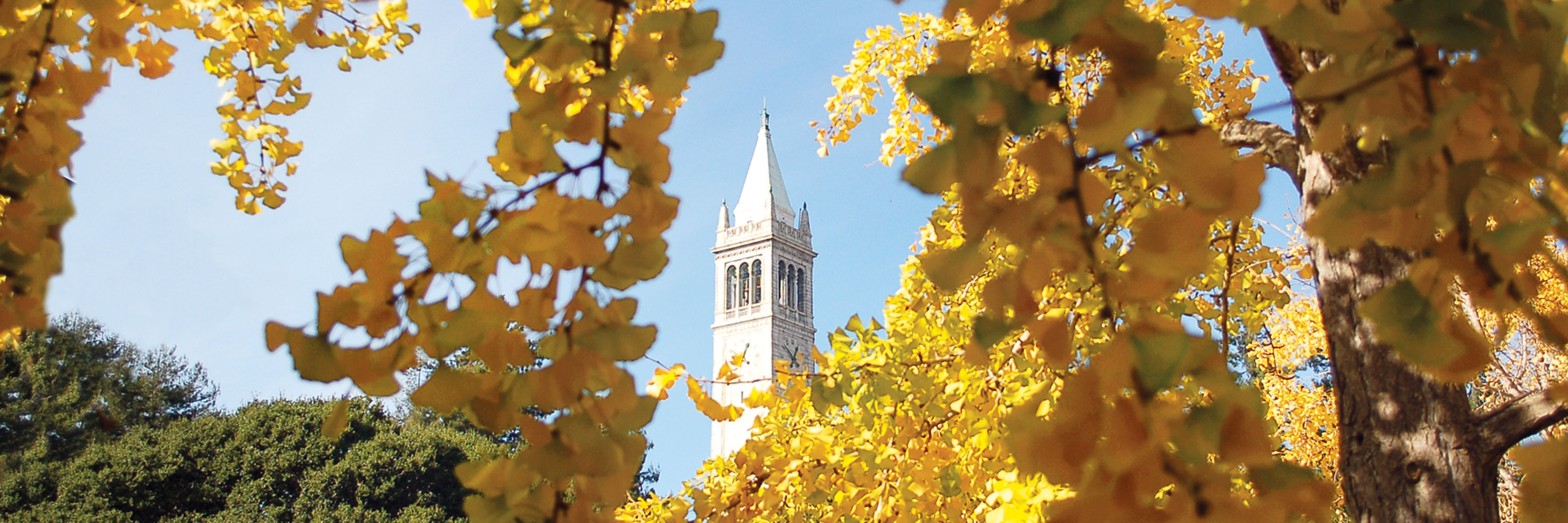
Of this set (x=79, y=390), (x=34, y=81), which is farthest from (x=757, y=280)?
(x=34, y=81)

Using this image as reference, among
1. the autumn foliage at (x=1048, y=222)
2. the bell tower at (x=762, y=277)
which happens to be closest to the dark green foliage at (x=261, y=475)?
the autumn foliage at (x=1048, y=222)

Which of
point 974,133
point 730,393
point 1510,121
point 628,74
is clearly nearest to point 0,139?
point 628,74

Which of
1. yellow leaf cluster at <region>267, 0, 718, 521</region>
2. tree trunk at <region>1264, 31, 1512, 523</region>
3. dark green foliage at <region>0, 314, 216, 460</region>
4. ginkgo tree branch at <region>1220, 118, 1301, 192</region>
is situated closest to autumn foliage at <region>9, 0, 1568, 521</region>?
yellow leaf cluster at <region>267, 0, 718, 521</region>

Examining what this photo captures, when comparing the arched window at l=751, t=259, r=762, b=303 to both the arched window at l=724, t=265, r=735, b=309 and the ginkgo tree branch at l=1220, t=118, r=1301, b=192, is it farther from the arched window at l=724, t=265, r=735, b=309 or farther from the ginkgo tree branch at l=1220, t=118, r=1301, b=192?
the ginkgo tree branch at l=1220, t=118, r=1301, b=192

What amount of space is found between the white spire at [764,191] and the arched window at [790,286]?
7.32ft

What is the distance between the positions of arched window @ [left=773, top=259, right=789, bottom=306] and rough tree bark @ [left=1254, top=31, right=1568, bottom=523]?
41.8 meters

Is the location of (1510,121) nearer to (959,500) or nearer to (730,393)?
(959,500)

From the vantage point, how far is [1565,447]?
0.59 m

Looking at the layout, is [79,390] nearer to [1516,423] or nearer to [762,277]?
[1516,423]

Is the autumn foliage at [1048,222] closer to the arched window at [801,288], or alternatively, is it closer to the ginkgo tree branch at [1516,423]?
the ginkgo tree branch at [1516,423]

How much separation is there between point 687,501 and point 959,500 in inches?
36.6

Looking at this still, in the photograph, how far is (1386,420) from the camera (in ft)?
7.06

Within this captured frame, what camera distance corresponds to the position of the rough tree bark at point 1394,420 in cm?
208

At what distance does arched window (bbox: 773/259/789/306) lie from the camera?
44.4 meters
